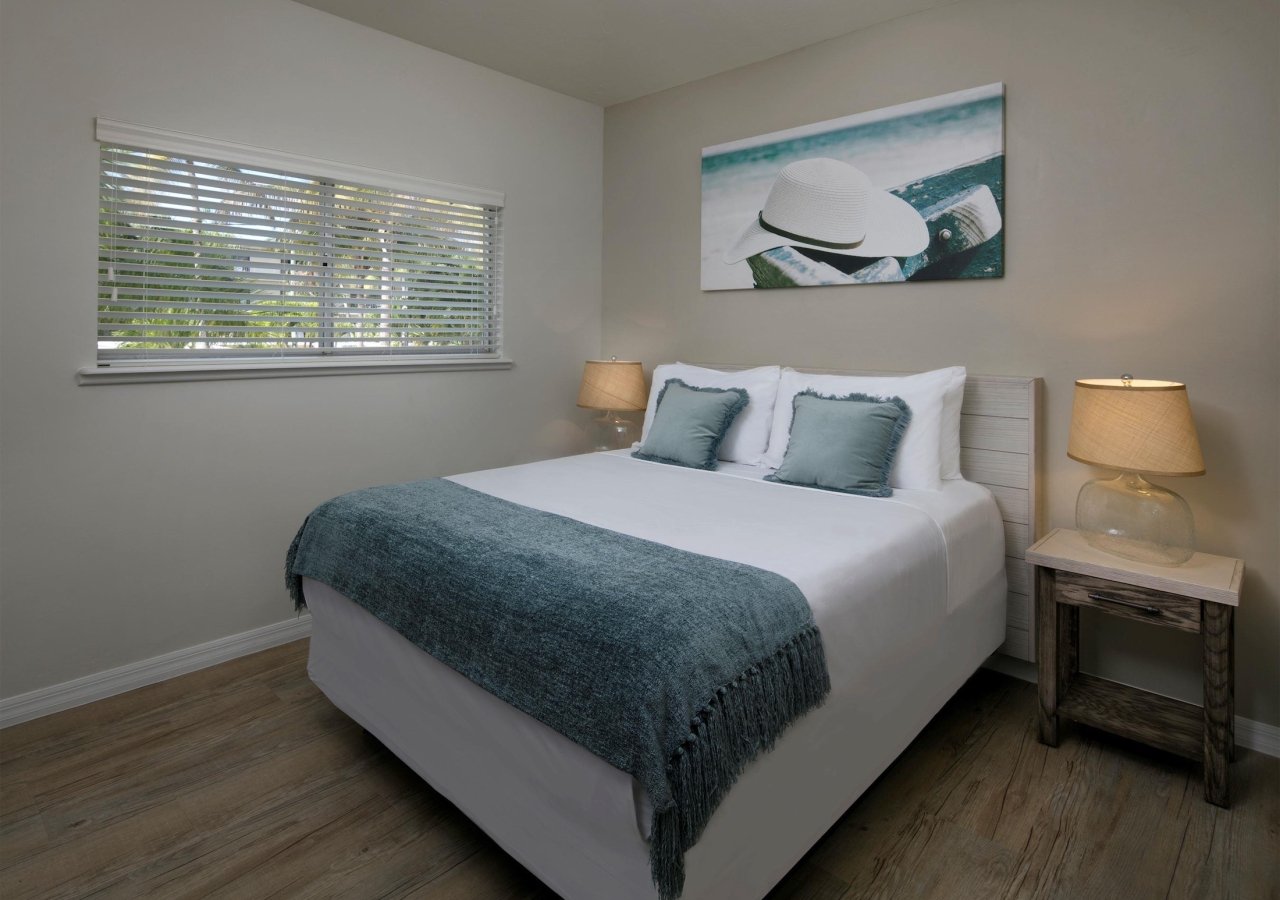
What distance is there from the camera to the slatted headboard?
2631 millimetres

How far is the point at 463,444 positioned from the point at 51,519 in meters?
1.66

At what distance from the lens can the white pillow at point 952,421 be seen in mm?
2660

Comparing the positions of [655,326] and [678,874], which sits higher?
[655,326]

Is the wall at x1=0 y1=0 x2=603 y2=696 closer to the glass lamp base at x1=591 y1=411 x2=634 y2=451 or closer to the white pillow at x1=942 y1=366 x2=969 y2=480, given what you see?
the glass lamp base at x1=591 y1=411 x2=634 y2=451

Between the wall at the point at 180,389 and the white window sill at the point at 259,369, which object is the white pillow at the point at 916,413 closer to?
the white window sill at the point at 259,369

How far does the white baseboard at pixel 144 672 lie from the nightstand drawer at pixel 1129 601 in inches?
117

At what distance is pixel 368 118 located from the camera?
3.16m

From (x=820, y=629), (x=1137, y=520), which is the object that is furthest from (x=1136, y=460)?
(x=820, y=629)

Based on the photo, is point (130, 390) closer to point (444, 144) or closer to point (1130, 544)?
point (444, 144)

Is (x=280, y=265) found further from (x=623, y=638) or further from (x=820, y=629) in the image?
(x=820, y=629)

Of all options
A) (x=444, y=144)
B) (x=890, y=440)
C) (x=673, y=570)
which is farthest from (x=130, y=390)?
(x=890, y=440)

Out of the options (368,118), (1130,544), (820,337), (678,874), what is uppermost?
(368,118)

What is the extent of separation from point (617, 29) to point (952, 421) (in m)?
2.19

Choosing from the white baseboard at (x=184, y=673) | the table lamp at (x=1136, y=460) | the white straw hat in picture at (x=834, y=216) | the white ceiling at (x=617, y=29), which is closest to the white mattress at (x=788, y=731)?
the table lamp at (x=1136, y=460)
